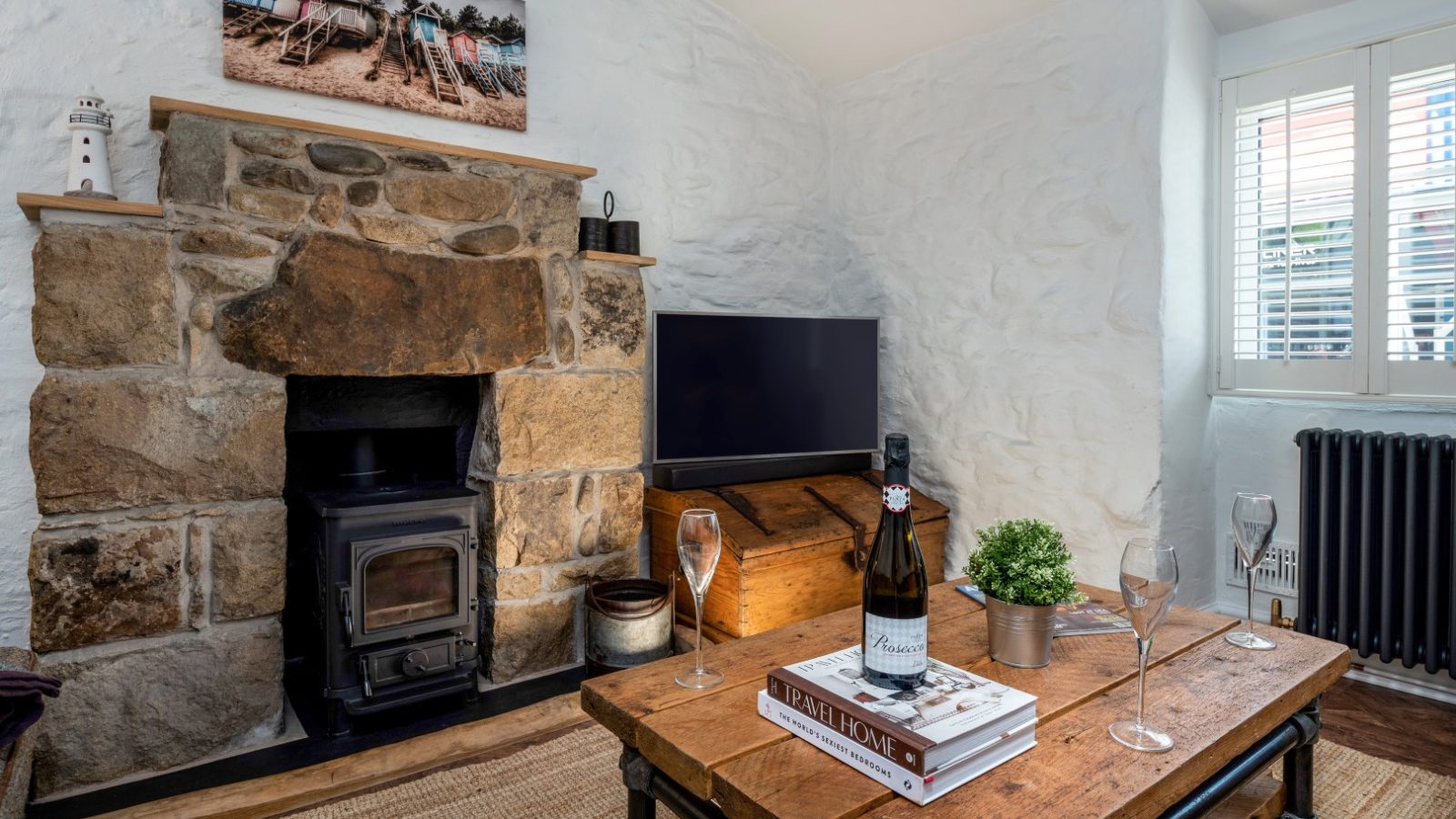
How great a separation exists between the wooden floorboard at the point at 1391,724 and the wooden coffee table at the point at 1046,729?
2.82 feet

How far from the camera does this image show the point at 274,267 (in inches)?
85.6

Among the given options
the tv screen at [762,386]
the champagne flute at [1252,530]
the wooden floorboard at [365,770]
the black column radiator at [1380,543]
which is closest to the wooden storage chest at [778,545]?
the tv screen at [762,386]

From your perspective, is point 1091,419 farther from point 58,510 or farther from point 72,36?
point 72,36

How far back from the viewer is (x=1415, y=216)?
8.32 feet

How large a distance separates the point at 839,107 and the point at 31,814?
3.76 metres

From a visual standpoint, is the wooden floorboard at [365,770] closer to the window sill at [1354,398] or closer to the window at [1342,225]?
the window sill at [1354,398]

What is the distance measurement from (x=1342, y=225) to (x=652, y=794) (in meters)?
2.85

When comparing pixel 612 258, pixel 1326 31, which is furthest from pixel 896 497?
pixel 1326 31

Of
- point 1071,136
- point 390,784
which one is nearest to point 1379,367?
point 1071,136

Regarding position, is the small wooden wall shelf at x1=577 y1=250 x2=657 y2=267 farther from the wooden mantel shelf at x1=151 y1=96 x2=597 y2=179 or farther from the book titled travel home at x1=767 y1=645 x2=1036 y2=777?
the book titled travel home at x1=767 y1=645 x2=1036 y2=777

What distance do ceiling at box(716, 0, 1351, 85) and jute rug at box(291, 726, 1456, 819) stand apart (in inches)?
95.0

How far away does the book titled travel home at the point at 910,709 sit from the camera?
3.36 feet

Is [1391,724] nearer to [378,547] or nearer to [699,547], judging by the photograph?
[699,547]

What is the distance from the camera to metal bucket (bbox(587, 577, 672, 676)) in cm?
255
